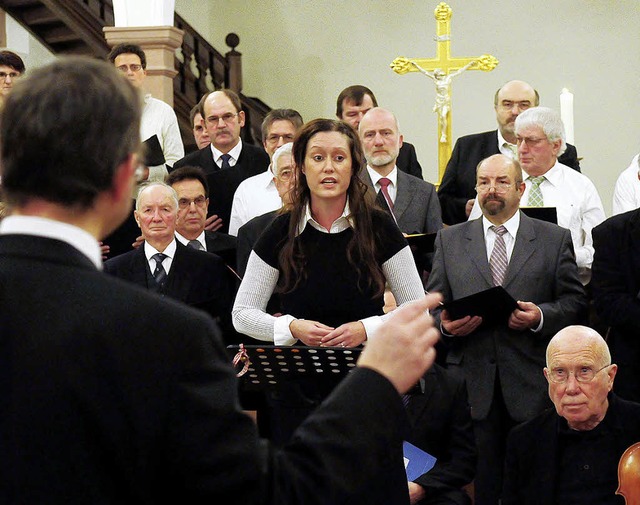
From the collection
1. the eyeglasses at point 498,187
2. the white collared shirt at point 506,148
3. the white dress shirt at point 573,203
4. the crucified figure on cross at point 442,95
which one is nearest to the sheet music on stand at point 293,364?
the eyeglasses at point 498,187

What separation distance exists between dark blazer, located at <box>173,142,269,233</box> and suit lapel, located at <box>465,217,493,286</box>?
5.70 feet

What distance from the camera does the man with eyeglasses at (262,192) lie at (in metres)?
5.90

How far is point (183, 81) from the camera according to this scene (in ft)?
39.2

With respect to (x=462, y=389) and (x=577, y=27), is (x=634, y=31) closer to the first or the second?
(x=577, y=27)

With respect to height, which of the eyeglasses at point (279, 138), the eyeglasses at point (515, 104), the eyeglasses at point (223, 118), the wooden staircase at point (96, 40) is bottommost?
the eyeglasses at point (279, 138)

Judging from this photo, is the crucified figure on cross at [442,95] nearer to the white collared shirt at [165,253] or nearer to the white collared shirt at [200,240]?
the white collared shirt at [200,240]

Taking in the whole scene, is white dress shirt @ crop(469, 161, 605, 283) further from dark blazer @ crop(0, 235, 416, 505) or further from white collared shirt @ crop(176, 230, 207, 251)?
dark blazer @ crop(0, 235, 416, 505)

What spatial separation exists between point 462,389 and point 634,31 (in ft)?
29.4

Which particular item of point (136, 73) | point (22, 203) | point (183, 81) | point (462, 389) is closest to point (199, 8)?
point (183, 81)

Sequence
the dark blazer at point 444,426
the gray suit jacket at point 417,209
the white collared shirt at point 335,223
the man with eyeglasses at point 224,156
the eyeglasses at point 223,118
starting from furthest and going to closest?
the eyeglasses at point 223,118 → the man with eyeglasses at point 224,156 → the gray suit jacket at point 417,209 → the dark blazer at point 444,426 → the white collared shirt at point 335,223

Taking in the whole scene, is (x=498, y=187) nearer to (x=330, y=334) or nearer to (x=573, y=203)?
(x=573, y=203)

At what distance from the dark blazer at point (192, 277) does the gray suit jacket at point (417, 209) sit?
0.93 m

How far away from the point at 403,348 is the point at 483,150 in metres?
4.92

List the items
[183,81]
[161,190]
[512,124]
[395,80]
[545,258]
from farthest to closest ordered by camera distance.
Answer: [395,80]
[183,81]
[512,124]
[161,190]
[545,258]
